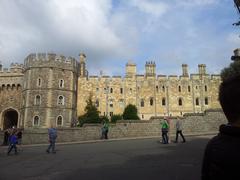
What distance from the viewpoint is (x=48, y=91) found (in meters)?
40.1

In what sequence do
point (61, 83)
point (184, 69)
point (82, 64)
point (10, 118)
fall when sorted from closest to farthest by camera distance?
1. point (61, 83)
2. point (10, 118)
3. point (82, 64)
4. point (184, 69)

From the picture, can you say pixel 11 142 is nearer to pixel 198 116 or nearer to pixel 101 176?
pixel 101 176

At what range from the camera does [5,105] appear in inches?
1781

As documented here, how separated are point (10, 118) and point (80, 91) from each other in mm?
12641

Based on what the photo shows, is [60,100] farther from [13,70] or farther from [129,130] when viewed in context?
[129,130]

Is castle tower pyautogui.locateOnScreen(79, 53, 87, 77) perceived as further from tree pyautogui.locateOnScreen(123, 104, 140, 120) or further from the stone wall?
the stone wall

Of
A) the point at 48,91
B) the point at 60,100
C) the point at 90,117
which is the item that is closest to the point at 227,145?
the point at 90,117

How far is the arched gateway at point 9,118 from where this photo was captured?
1769 inches

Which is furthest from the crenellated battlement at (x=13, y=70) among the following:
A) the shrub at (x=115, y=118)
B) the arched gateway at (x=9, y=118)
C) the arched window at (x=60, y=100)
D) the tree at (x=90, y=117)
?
the shrub at (x=115, y=118)

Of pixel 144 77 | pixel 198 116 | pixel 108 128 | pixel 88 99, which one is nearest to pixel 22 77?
pixel 88 99

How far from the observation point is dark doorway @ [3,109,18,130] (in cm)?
4512

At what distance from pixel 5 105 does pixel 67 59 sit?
43.1 feet

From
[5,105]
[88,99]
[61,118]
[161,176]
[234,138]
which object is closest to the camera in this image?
[234,138]

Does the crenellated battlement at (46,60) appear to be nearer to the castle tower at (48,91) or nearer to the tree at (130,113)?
the castle tower at (48,91)
